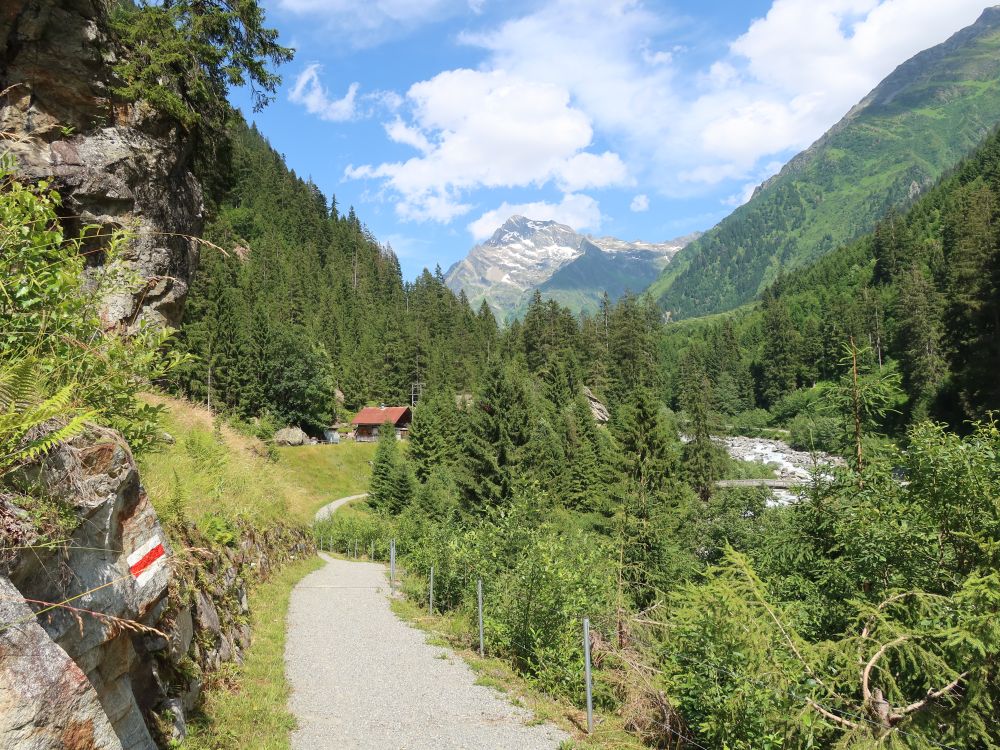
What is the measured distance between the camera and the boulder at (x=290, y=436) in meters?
60.8

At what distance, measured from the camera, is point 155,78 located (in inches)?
544

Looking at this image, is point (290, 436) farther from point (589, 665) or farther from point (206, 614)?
point (589, 665)

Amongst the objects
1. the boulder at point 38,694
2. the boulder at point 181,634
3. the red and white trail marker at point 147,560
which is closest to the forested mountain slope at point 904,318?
the boulder at point 181,634

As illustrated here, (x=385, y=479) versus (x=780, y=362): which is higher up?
(x=780, y=362)

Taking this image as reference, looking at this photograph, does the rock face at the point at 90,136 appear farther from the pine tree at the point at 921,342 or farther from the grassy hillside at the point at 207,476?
the pine tree at the point at 921,342

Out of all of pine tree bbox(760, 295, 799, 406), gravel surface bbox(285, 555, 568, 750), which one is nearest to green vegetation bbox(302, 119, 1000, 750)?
gravel surface bbox(285, 555, 568, 750)

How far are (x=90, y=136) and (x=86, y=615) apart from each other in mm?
13949

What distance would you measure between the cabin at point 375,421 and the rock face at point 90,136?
58.0 meters

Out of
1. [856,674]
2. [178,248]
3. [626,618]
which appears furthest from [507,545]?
[178,248]

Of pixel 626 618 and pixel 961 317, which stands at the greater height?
pixel 961 317

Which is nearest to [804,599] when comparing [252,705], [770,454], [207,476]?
[252,705]

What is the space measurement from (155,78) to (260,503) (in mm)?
11136

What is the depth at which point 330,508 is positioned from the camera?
46.8m

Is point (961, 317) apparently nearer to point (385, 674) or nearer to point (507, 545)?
point (507, 545)
